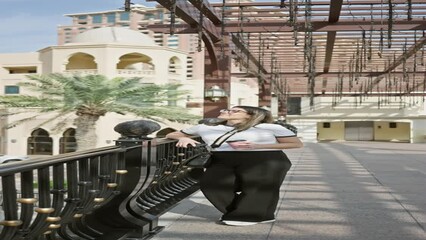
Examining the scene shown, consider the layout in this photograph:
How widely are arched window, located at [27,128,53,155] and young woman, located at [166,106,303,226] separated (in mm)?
35769

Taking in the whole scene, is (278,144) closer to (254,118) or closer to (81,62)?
(254,118)

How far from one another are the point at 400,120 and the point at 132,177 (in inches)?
1722

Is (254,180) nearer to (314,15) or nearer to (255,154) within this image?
(255,154)

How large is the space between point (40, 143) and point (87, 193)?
37.6 meters

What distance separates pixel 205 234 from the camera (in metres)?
4.55

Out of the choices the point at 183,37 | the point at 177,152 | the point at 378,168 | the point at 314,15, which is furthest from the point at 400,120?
the point at 177,152

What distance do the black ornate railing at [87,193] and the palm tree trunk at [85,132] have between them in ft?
39.3

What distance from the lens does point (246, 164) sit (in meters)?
4.83

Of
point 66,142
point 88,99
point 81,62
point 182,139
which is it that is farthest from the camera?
point 81,62

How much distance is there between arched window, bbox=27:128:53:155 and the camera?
38938mm

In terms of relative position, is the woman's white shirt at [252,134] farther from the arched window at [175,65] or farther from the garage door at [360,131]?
the garage door at [360,131]

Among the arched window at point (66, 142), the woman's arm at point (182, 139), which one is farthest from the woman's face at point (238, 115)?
the arched window at point (66, 142)

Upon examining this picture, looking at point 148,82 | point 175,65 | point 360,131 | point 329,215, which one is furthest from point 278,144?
point 360,131

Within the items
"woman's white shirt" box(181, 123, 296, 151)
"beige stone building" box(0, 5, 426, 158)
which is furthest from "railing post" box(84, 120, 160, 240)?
"beige stone building" box(0, 5, 426, 158)
